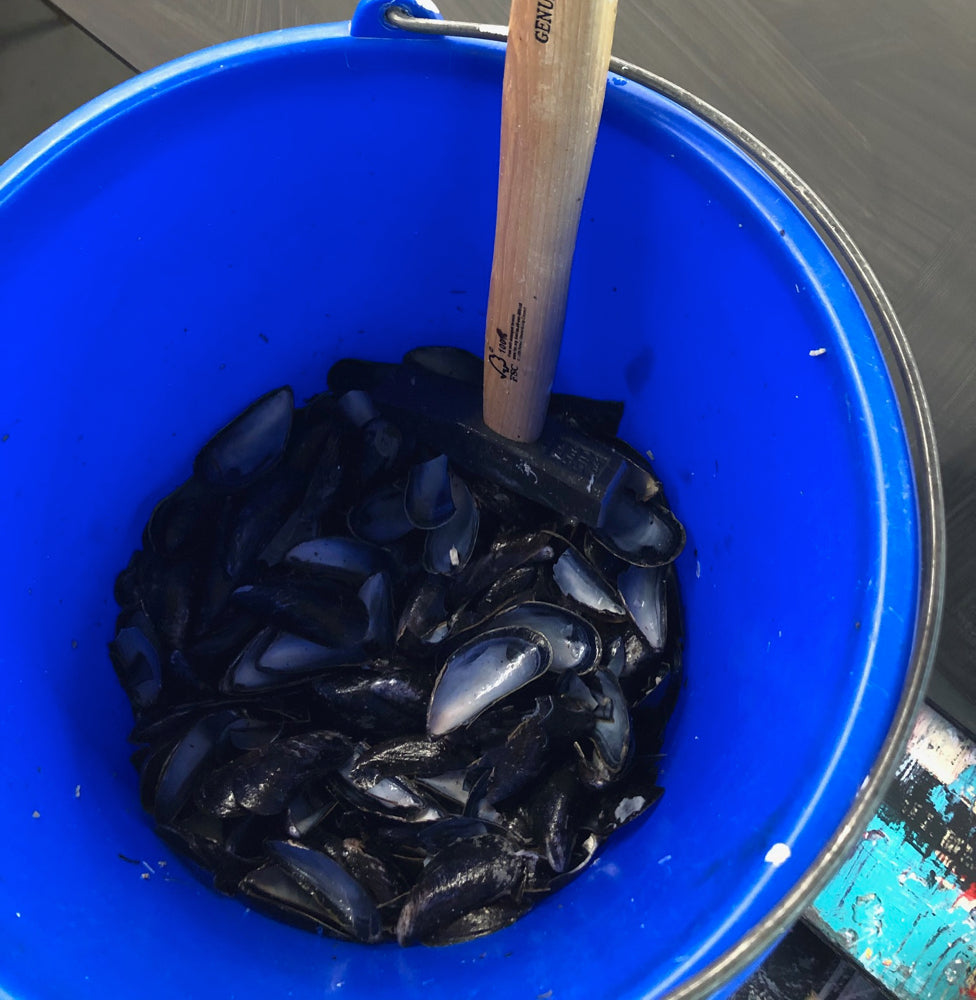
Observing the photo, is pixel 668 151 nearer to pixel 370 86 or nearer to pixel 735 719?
pixel 370 86

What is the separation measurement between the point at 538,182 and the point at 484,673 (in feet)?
1.53

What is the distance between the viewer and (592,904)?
0.72 meters

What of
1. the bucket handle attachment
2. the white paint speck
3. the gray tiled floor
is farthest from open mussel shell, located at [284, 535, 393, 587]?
the gray tiled floor

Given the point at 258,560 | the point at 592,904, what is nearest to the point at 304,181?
the point at 258,560

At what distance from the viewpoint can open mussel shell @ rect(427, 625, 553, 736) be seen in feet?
2.67

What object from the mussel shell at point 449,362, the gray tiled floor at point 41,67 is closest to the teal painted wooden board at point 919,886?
the mussel shell at point 449,362

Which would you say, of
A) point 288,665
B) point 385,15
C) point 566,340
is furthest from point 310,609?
point 385,15

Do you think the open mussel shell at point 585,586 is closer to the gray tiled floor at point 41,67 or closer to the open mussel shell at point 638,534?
the open mussel shell at point 638,534

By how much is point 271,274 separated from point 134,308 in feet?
0.49

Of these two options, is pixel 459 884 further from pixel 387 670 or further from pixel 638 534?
pixel 638 534

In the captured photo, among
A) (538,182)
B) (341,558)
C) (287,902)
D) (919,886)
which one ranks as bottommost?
(287,902)

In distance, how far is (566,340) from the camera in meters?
0.95

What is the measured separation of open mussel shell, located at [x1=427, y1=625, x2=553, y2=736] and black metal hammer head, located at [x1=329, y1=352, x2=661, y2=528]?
0.15 metres

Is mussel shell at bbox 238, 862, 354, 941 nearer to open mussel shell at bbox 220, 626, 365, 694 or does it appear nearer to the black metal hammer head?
open mussel shell at bbox 220, 626, 365, 694
